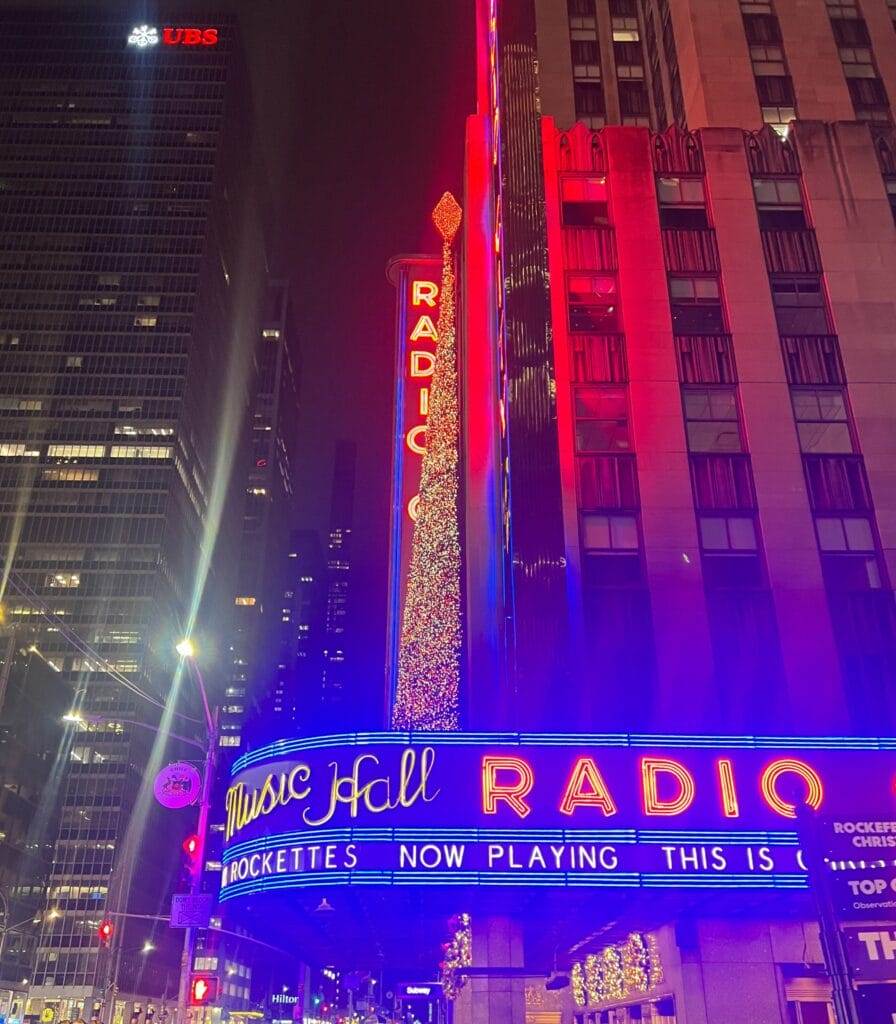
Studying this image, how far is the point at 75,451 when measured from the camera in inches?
5522

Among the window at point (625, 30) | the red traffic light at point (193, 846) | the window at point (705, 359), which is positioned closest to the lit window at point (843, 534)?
the window at point (705, 359)

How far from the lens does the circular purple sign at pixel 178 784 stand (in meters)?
21.9

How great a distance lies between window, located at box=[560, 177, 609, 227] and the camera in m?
34.9

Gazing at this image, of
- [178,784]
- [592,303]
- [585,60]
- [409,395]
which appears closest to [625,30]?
[585,60]

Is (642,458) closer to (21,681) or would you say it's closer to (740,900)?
(740,900)

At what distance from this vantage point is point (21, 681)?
104375mm

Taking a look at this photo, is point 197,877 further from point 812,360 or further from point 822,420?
point 812,360

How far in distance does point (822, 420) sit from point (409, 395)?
65.7ft

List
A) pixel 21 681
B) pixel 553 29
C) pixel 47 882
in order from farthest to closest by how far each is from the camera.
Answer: pixel 47 882, pixel 21 681, pixel 553 29

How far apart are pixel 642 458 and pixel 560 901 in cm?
1554

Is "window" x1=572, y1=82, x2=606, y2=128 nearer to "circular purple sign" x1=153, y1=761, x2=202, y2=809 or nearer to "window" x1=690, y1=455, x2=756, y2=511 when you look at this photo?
"window" x1=690, y1=455, x2=756, y2=511

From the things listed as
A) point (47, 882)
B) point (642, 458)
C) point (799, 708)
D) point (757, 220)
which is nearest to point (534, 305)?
point (642, 458)

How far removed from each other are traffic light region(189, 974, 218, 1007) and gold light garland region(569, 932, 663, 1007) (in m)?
11.0

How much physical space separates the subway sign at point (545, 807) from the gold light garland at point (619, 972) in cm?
596
